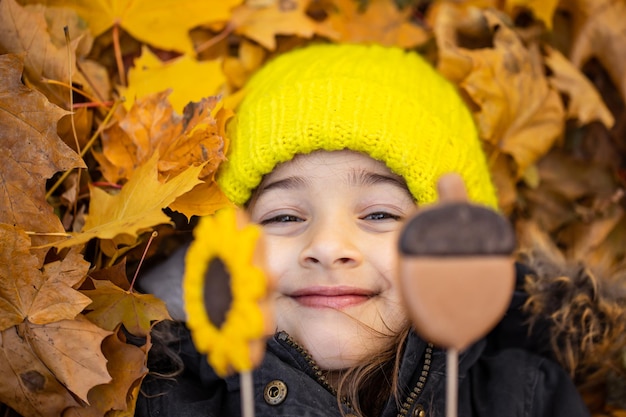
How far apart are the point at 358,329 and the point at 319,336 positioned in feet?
0.25

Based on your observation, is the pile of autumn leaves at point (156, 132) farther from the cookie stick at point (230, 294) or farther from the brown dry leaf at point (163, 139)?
the cookie stick at point (230, 294)

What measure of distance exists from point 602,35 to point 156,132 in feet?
4.30

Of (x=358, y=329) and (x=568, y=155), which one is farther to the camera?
(x=568, y=155)

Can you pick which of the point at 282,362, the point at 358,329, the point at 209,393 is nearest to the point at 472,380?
the point at 358,329

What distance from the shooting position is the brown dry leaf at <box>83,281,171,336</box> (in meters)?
1.29

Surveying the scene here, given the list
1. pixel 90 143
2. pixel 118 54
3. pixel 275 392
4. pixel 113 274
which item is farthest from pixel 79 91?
pixel 275 392

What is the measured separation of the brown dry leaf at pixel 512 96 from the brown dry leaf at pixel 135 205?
33.1 inches

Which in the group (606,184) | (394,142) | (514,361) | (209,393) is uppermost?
(394,142)

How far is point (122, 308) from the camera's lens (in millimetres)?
1308

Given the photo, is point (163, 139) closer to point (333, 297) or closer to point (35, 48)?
point (35, 48)

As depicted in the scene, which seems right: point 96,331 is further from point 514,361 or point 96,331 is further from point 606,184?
point 606,184

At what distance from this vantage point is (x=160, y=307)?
1.30m

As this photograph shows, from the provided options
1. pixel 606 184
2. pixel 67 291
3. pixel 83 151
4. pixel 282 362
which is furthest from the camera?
pixel 606 184

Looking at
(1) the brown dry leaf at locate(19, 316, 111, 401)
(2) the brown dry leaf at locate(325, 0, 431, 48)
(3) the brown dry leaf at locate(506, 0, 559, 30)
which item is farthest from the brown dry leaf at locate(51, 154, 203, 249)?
(3) the brown dry leaf at locate(506, 0, 559, 30)
